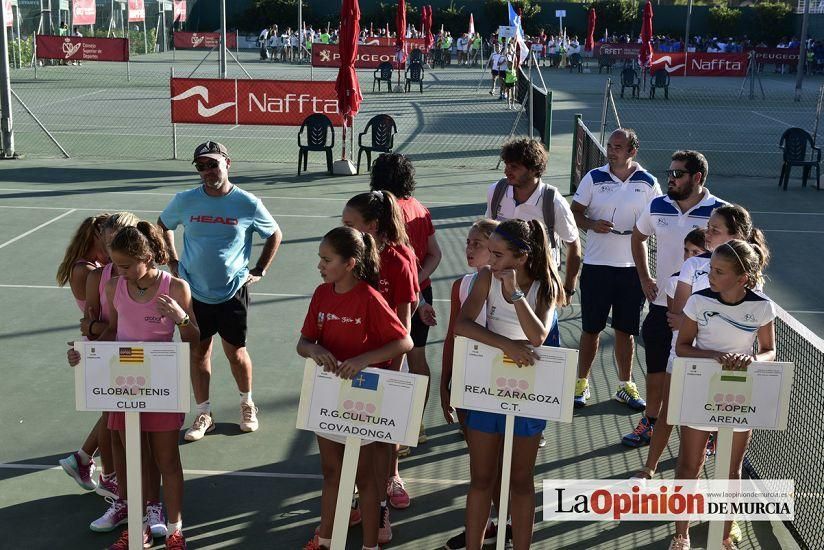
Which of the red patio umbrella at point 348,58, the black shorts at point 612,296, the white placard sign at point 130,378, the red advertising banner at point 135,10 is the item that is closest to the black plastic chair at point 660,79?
the red patio umbrella at point 348,58

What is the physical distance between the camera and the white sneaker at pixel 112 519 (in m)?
5.32

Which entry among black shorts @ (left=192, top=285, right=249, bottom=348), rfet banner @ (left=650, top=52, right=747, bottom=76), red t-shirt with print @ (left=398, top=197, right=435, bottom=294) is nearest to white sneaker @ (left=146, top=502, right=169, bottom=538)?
black shorts @ (left=192, top=285, right=249, bottom=348)

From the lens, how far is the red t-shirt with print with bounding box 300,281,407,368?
4.72 meters

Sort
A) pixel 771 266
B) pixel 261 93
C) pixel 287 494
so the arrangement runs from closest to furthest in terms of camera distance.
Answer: pixel 287 494
pixel 771 266
pixel 261 93

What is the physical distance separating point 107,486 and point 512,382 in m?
2.68

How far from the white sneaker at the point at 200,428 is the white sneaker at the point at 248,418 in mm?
220

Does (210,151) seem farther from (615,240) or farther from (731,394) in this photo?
(731,394)

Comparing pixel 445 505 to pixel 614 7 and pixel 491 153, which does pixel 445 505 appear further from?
pixel 614 7

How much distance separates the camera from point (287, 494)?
5.84 metres

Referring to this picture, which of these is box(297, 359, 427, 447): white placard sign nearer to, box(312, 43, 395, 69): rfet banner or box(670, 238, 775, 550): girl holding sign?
box(670, 238, 775, 550): girl holding sign

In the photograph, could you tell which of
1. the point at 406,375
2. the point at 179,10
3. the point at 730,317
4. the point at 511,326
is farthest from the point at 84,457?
the point at 179,10

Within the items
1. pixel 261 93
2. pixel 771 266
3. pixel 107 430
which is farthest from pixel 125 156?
pixel 107 430

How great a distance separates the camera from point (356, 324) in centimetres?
472

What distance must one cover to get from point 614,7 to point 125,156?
155 feet
